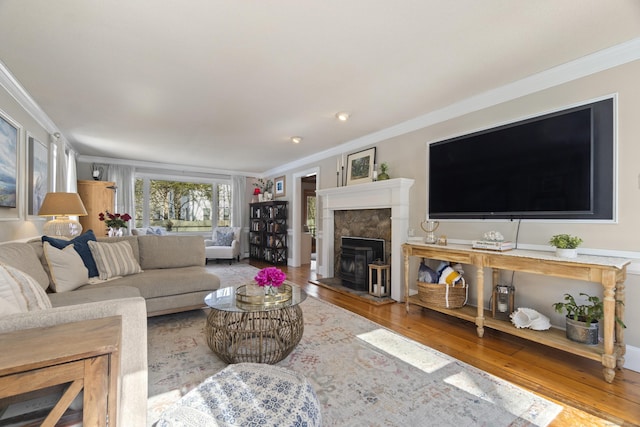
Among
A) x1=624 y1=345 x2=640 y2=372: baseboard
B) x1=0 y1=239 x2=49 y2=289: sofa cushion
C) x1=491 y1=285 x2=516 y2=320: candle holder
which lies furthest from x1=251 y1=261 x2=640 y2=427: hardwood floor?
x1=0 y1=239 x2=49 y2=289: sofa cushion

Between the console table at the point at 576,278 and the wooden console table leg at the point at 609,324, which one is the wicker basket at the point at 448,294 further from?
the wooden console table leg at the point at 609,324

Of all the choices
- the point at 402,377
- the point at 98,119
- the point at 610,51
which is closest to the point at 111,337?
the point at 402,377

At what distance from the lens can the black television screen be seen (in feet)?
7.30

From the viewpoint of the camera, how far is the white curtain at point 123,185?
19.9ft

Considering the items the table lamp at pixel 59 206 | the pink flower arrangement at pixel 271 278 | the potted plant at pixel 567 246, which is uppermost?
the table lamp at pixel 59 206

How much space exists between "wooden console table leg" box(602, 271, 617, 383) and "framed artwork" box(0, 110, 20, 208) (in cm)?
474

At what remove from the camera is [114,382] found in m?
0.95

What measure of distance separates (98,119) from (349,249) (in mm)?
3818

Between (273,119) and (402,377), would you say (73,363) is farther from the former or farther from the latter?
(273,119)

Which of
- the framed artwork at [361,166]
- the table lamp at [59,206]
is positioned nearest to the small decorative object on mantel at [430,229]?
the framed artwork at [361,166]

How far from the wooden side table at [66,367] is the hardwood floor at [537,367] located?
82.3 inches

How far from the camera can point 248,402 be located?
1146 millimetres

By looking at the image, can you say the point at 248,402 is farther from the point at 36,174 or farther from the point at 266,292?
the point at 36,174

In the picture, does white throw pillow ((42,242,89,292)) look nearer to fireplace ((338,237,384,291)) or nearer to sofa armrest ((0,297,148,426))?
sofa armrest ((0,297,148,426))
